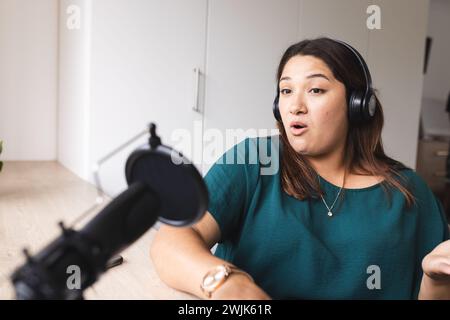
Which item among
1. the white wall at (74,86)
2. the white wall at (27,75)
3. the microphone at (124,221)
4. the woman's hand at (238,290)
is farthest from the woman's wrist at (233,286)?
the white wall at (27,75)

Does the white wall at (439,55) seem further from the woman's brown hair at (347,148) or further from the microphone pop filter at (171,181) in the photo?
the microphone pop filter at (171,181)

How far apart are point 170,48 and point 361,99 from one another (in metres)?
1.22

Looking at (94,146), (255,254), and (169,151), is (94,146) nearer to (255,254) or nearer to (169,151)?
(255,254)

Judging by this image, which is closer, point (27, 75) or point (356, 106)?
point (356, 106)

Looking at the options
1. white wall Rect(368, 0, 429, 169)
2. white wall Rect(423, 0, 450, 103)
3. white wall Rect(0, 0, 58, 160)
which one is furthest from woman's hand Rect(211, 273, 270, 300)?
white wall Rect(423, 0, 450, 103)

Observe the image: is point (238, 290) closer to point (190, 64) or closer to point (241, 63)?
point (190, 64)

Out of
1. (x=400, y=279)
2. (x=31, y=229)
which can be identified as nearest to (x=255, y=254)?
(x=400, y=279)

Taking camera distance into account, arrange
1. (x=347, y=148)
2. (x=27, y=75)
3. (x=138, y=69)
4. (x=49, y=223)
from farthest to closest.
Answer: (x=27, y=75)
(x=138, y=69)
(x=49, y=223)
(x=347, y=148)

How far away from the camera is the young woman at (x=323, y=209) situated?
0.95 metres

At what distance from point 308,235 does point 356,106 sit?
0.29 meters

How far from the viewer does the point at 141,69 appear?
2018 millimetres

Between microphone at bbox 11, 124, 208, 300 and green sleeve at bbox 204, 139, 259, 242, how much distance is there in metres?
0.48

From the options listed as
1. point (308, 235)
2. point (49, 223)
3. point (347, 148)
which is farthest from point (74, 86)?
point (308, 235)

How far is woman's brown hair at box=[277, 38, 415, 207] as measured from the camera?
3.33ft
